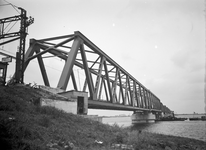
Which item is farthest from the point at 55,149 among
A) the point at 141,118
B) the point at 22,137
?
the point at 141,118

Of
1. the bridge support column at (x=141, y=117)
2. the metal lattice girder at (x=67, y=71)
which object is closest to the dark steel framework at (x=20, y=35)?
the metal lattice girder at (x=67, y=71)

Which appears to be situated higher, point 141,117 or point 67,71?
point 67,71

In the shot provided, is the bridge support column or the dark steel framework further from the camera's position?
the bridge support column

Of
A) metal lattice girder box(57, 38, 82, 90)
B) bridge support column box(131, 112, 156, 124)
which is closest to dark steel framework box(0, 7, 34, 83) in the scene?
metal lattice girder box(57, 38, 82, 90)

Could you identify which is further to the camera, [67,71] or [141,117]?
[141,117]

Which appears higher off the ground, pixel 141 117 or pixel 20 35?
pixel 20 35

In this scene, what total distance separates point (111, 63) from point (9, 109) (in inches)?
1086

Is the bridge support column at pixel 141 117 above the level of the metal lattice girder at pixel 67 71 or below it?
below

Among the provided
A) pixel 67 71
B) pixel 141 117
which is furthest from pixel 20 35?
pixel 141 117

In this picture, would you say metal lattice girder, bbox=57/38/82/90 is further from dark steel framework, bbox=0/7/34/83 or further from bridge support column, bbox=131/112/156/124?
bridge support column, bbox=131/112/156/124

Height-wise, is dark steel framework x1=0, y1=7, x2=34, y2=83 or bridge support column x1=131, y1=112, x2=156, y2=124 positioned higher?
dark steel framework x1=0, y1=7, x2=34, y2=83

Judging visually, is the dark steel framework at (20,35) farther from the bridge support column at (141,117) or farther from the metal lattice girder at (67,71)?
the bridge support column at (141,117)

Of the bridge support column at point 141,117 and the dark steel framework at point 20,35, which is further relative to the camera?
the bridge support column at point 141,117

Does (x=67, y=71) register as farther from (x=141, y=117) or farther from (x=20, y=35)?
(x=141, y=117)
